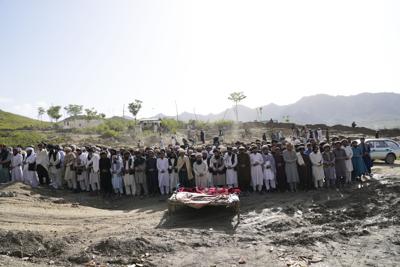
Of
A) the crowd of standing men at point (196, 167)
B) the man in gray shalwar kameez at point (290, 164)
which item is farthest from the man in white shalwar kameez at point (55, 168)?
the man in gray shalwar kameez at point (290, 164)

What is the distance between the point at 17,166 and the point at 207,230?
8921 millimetres

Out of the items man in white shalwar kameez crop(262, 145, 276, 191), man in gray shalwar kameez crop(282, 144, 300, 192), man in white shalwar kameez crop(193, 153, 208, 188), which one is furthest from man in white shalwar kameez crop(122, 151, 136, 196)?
man in gray shalwar kameez crop(282, 144, 300, 192)

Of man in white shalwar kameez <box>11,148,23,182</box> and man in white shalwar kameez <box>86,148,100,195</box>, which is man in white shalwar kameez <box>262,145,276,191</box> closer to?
man in white shalwar kameez <box>86,148,100,195</box>

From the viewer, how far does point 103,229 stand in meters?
9.91

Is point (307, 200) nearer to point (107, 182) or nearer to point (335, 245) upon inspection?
point (335, 245)

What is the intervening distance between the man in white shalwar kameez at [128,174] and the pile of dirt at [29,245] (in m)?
5.42

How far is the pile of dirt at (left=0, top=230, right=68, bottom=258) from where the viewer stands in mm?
8070

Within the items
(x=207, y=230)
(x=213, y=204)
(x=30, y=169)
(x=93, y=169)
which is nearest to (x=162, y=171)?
(x=93, y=169)

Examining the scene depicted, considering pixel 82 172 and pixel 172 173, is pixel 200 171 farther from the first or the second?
pixel 82 172

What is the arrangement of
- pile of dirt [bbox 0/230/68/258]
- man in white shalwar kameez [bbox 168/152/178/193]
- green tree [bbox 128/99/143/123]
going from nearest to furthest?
pile of dirt [bbox 0/230/68/258], man in white shalwar kameez [bbox 168/152/178/193], green tree [bbox 128/99/143/123]

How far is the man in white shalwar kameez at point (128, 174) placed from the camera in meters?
14.1

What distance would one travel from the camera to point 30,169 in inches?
593

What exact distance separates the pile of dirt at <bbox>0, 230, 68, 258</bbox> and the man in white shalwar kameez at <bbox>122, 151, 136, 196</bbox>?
5.42 m

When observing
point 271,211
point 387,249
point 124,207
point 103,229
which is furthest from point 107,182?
point 387,249
